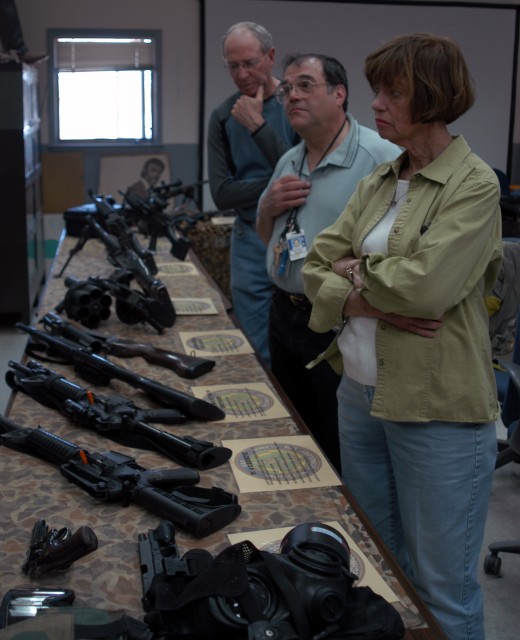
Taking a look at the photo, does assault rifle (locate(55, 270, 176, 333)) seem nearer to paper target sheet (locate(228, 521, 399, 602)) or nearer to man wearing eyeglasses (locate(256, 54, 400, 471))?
man wearing eyeglasses (locate(256, 54, 400, 471))

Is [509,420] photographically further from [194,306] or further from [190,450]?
[190,450]

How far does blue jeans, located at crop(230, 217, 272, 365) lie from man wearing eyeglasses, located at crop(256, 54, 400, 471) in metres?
0.88

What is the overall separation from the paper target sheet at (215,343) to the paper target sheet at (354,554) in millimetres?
1138

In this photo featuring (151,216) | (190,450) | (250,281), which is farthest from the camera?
(151,216)

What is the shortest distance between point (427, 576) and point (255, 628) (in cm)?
77

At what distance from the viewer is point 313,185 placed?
2369mm

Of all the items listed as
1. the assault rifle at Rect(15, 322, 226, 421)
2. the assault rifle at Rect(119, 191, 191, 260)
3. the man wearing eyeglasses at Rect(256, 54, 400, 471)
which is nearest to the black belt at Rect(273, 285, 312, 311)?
the man wearing eyeglasses at Rect(256, 54, 400, 471)

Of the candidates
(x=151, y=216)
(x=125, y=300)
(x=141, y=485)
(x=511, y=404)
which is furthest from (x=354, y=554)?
(x=151, y=216)

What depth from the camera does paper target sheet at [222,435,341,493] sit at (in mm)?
1662

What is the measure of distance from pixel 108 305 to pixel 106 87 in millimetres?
5282

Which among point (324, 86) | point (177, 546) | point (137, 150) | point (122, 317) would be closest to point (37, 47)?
point (137, 150)

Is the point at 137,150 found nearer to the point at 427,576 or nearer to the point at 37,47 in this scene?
the point at 37,47

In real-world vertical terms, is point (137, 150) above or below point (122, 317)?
above

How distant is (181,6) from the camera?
24.0 ft
